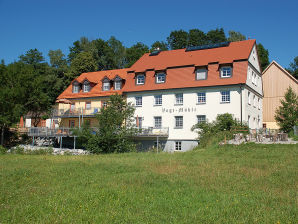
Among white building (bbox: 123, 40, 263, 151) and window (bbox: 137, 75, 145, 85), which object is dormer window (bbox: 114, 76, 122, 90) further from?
window (bbox: 137, 75, 145, 85)

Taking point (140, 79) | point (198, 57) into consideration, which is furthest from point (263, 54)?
point (140, 79)

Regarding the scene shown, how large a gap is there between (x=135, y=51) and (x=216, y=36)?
14766mm

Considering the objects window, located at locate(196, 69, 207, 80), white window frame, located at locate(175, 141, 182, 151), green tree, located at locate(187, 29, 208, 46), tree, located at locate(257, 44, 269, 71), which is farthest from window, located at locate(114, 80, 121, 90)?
tree, located at locate(257, 44, 269, 71)

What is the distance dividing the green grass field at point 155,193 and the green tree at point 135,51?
42.0 m

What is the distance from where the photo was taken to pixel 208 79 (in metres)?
31.7

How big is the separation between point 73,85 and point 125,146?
16.1m

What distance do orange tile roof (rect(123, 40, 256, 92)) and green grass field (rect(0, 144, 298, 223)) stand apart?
16.2 meters

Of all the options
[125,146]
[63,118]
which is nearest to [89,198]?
[125,146]

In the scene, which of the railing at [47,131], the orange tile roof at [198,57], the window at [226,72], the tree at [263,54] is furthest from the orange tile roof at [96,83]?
the tree at [263,54]

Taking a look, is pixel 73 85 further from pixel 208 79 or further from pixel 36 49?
pixel 208 79

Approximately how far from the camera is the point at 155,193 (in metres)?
10.1

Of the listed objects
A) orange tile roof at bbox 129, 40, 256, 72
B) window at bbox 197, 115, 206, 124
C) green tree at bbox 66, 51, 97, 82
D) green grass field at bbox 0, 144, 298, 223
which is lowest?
green grass field at bbox 0, 144, 298, 223

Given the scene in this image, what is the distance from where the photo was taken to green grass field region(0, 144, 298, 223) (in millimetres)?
7812

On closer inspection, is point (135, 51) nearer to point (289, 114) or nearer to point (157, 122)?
point (157, 122)
